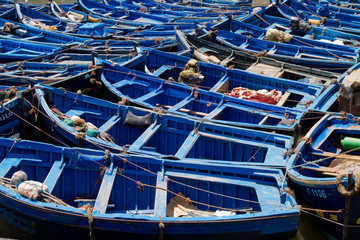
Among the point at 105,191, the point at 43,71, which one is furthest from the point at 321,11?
the point at 105,191

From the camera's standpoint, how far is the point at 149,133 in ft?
49.4

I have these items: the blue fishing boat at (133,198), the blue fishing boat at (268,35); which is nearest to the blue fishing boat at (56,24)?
the blue fishing boat at (268,35)

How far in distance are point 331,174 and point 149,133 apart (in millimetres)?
5861

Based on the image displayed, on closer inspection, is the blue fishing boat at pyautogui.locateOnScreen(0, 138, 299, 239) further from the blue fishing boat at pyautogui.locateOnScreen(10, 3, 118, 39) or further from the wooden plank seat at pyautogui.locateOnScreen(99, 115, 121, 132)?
the blue fishing boat at pyautogui.locateOnScreen(10, 3, 118, 39)

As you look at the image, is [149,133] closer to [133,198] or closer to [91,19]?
[133,198]

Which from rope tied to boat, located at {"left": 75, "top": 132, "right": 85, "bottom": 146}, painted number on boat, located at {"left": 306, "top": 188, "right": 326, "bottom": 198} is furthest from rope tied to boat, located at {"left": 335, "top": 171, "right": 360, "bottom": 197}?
rope tied to boat, located at {"left": 75, "top": 132, "right": 85, "bottom": 146}

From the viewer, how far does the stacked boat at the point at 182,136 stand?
11.6 metres

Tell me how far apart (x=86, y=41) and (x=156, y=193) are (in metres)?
14.7

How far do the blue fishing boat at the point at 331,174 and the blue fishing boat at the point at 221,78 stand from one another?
1766mm

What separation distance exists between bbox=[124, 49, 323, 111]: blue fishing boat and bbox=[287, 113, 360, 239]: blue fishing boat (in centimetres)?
177

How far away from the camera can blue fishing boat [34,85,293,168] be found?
46.7 feet

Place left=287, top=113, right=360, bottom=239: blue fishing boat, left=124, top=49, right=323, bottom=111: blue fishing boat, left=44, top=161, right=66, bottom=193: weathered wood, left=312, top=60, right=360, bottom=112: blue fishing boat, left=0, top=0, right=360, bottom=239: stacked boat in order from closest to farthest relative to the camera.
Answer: left=287, top=113, right=360, bottom=239: blue fishing boat
left=0, top=0, right=360, bottom=239: stacked boat
left=44, top=161, right=66, bottom=193: weathered wood
left=312, top=60, right=360, bottom=112: blue fishing boat
left=124, top=49, right=323, bottom=111: blue fishing boat

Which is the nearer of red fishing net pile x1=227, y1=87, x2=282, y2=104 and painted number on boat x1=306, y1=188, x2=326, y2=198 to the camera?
painted number on boat x1=306, y1=188, x2=326, y2=198

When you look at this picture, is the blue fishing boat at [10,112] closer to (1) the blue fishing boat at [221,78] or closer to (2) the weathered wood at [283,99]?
(1) the blue fishing boat at [221,78]
